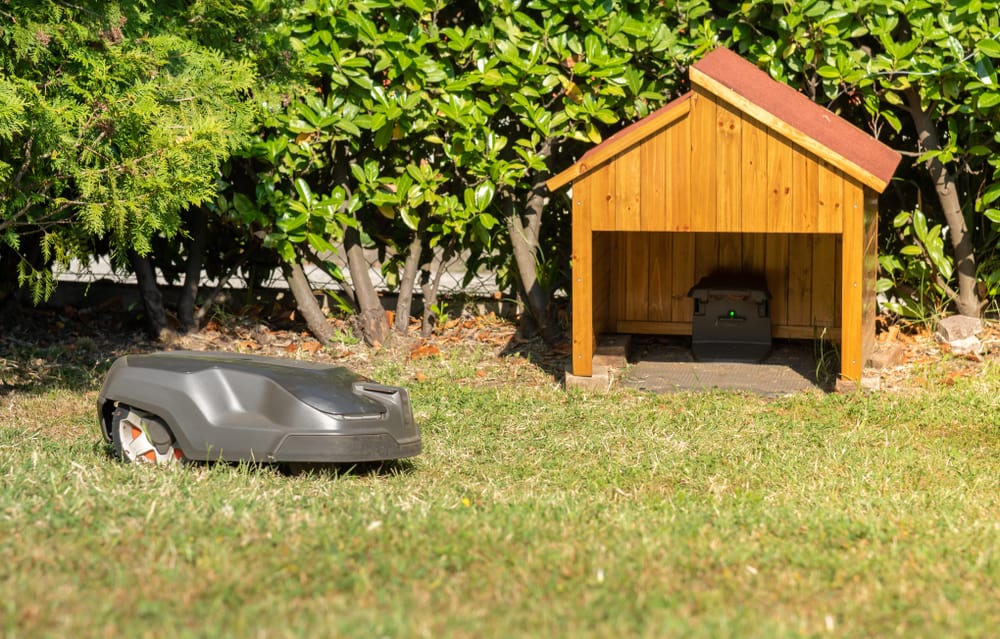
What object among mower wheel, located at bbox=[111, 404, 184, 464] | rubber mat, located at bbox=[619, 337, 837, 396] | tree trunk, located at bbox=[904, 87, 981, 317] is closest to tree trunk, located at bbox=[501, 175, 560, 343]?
rubber mat, located at bbox=[619, 337, 837, 396]

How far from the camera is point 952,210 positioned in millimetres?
7949

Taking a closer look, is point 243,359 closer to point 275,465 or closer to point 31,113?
point 275,465

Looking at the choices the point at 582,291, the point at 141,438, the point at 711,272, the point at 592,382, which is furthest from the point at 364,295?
the point at 141,438

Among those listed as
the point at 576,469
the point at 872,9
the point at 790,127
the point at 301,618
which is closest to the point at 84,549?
the point at 301,618

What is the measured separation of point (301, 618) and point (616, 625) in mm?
854

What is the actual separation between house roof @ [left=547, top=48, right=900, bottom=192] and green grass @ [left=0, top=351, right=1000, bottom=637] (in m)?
1.42

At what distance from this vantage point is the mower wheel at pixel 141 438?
521 cm

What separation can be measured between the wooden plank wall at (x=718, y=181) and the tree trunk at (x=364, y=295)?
205 centimetres

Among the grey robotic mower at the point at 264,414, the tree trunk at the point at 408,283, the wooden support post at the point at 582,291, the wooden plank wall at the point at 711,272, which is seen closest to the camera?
the grey robotic mower at the point at 264,414

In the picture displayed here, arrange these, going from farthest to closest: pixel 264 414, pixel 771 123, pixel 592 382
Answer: pixel 592 382 → pixel 771 123 → pixel 264 414

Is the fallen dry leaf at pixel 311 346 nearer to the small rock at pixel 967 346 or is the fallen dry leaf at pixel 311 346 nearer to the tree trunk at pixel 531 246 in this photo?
the tree trunk at pixel 531 246

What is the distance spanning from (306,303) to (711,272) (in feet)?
8.98

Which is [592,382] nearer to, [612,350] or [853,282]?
[612,350]

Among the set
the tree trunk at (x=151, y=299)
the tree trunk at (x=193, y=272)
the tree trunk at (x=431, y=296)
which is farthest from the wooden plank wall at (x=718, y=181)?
the tree trunk at (x=151, y=299)
